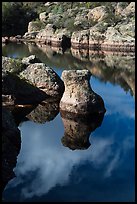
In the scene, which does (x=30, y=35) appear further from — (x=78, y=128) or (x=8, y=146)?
(x=8, y=146)

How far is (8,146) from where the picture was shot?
1598 centimetres

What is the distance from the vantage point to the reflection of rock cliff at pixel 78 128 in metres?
19.2

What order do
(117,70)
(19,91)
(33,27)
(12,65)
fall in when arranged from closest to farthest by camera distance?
(19,91), (12,65), (117,70), (33,27)

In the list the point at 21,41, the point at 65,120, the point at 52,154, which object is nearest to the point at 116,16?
the point at 21,41

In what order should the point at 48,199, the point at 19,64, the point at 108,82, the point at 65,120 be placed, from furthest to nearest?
1. the point at 108,82
2. the point at 19,64
3. the point at 65,120
4. the point at 48,199

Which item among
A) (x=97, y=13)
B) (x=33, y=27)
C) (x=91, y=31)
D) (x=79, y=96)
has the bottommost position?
(x=79, y=96)

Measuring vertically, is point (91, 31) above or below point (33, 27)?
below

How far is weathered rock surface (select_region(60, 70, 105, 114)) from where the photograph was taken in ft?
76.0

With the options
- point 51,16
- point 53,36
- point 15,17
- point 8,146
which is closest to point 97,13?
point 51,16

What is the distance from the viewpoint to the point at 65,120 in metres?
22.5

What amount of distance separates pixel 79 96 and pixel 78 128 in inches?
102

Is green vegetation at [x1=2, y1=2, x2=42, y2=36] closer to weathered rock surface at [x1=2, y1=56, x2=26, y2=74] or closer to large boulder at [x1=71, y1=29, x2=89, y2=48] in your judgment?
large boulder at [x1=71, y1=29, x2=89, y2=48]

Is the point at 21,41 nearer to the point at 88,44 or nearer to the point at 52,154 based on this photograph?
the point at 88,44

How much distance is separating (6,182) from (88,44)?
54.7 metres
